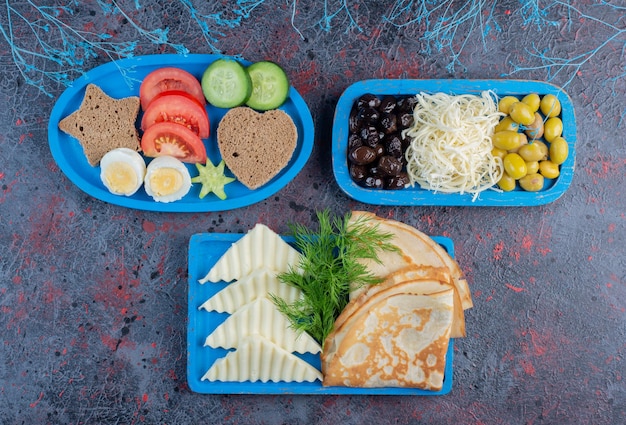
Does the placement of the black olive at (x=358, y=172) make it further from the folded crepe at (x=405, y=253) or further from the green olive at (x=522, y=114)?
the green olive at (x=522, y=114)

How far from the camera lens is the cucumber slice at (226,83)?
2898 mm

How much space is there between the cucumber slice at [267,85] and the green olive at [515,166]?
4.29ft

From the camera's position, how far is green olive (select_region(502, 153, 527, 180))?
2.92 m

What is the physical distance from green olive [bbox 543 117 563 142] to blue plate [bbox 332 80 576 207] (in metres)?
0.07

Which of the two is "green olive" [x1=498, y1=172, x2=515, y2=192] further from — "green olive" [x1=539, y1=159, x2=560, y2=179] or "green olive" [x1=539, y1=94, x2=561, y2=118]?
"green olive" [x1=539, y1=94, x2=561, y2=118]

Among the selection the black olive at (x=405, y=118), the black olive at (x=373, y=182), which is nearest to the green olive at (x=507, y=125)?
the black olive at (x=405, y=118)

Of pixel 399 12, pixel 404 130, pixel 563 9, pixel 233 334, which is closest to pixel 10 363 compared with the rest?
pixel 233 334

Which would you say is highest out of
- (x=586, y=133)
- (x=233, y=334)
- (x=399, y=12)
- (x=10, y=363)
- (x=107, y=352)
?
(x=399, y=12)

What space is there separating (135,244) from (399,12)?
2122mm

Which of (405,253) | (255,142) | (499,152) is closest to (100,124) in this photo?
(255,142)

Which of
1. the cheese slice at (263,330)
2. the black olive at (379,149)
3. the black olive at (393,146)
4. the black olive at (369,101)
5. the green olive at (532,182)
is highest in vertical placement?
the black olive at (369,101)

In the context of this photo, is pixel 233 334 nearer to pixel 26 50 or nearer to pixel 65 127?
pixel 65 127

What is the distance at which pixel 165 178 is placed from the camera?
2.88 metres

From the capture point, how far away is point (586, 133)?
322 centimetres
